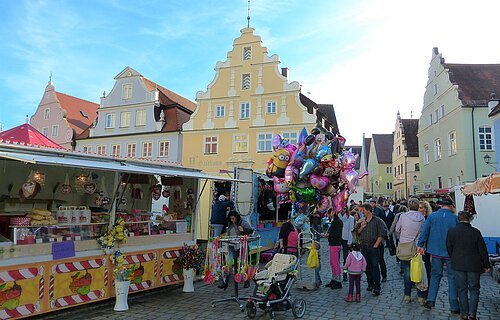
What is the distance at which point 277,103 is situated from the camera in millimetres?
27203

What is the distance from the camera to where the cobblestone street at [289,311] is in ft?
20.7

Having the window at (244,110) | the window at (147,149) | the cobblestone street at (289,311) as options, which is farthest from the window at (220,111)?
the cobblestone street at (289,311)

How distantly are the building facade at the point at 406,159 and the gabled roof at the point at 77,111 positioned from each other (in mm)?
30942

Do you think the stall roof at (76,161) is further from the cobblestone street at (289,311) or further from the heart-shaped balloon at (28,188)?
the cobblestone street at (289,311)

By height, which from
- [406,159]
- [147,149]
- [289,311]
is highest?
[406,159]

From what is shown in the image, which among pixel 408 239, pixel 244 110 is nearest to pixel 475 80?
pixel 244 110

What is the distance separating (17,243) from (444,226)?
6670 mm

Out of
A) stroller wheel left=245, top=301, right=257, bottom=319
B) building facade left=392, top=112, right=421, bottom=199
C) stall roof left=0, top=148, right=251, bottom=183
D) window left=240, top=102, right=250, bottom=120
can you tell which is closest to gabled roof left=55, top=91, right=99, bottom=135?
window left=240, top=102, right=250, bottom=120

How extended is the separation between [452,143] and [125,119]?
24.4 m

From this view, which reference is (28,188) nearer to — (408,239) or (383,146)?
(408,239)

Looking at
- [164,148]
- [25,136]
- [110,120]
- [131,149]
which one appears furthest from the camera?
[110,120]

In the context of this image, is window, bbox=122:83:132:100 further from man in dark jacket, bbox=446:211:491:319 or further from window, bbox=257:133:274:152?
man in dark jacket, bbox=446:211:491:319

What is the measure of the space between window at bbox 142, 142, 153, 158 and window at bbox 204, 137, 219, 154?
4.80 meters

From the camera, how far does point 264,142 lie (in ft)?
89.1
